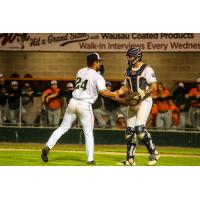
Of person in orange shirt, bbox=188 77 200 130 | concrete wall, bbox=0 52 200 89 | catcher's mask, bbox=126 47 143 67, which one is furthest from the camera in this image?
person in orange shirt, bbox=188 77 200 130

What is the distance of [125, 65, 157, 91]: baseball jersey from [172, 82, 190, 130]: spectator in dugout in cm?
245

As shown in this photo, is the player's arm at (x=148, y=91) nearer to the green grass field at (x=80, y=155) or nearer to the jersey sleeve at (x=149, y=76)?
the jersey sleeve at (x=149, y=76)

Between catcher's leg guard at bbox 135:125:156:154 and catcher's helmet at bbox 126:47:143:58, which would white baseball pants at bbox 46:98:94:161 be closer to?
catcher's leg guard at bbox 135:125:156:154

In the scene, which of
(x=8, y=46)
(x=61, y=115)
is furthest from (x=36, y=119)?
(x=8, y=46)

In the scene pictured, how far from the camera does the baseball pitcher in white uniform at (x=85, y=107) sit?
388 inches

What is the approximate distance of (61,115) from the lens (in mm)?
11938

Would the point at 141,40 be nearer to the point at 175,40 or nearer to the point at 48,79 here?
the point at 175,40

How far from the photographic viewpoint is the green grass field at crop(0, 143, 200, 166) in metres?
9.95

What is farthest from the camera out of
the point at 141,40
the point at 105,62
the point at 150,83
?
the point at 105,62

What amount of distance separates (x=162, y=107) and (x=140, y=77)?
2.27 meters

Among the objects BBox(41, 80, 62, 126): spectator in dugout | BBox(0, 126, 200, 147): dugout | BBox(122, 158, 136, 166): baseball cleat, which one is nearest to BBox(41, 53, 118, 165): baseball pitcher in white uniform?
BBox(122, 158, 136, 166): baseball cleat

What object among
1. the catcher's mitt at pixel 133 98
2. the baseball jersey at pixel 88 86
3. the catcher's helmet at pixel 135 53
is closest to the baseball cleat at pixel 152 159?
the catcher's mitt at pixel 133 98

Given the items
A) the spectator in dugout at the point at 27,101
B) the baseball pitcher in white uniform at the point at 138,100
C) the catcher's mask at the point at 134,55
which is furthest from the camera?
the spectator in dugout at the point at 27,101
